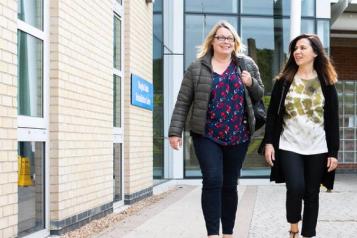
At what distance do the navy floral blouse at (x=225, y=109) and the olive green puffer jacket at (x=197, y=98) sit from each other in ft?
0.21

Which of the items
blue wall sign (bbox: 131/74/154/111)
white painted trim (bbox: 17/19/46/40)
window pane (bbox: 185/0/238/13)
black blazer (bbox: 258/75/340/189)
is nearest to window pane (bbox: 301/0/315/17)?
window pane (bbox: 185/0/238/13)

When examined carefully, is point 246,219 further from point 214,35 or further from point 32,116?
point 214,35

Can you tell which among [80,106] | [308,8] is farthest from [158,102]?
[80,106]

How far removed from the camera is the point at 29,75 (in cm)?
529

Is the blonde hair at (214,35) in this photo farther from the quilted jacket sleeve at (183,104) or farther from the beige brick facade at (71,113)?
the beige brick facade at (71,113)

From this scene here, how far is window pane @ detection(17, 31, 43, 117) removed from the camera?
16.7 ft

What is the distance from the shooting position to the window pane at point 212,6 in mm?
14648

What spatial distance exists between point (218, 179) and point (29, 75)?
206 centimetres

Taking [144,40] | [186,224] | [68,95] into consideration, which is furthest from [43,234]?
[144,40]

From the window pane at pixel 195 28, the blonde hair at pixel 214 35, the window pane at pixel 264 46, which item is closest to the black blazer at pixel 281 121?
the blonde hair at pixel 214 35

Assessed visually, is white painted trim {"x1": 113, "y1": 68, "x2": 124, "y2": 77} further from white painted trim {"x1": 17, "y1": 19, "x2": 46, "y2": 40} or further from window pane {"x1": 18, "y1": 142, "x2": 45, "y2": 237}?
window pane {"x1": 18, "y1": 142, "x2": 45, "y2": 237}

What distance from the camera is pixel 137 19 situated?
9.59 metres

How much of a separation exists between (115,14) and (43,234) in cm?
396

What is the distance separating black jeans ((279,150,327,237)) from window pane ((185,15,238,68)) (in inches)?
404
